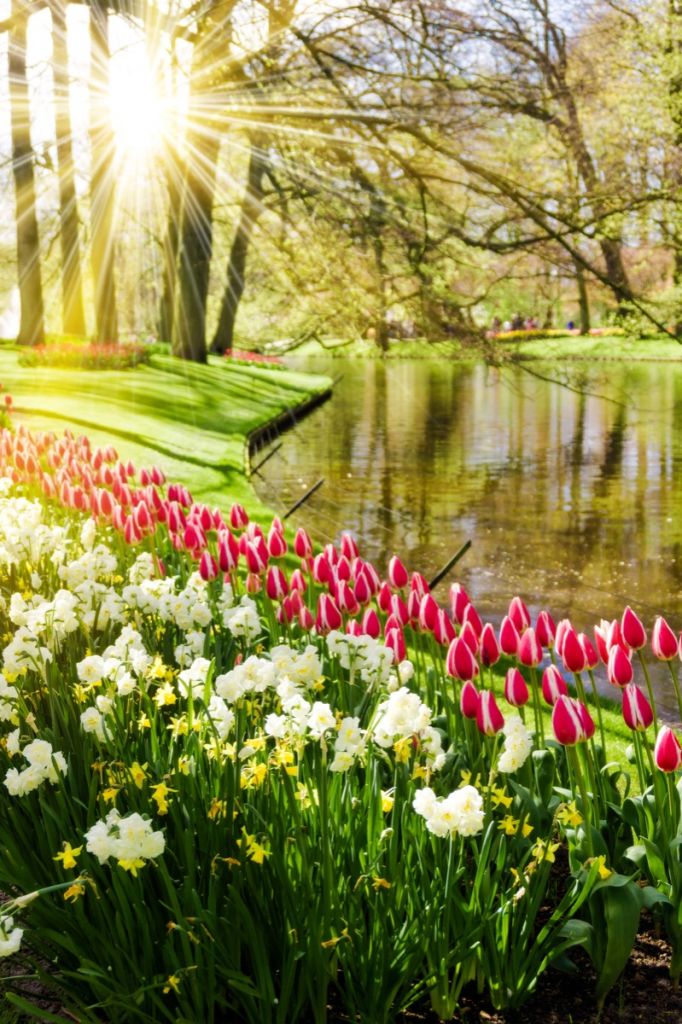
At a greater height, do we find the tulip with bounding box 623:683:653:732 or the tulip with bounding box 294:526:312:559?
the tulip with bounding box 294:526:312:559

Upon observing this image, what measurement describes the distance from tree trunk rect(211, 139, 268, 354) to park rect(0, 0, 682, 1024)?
2.78 meters

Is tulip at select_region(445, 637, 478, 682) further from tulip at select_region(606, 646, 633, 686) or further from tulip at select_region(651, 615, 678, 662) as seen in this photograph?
tulip at select_region(651, 615, 678, 662)

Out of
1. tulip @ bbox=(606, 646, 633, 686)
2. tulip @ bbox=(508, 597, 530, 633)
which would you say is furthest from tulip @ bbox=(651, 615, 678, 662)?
tulip @ bbox=(508, 597, 530, 633)

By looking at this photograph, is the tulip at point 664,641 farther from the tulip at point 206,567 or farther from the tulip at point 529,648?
the tulip at point 206,567

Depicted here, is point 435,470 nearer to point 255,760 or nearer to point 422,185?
point 422,185

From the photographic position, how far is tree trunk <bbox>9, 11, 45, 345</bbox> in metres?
24.9

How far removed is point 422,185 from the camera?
9.48 m

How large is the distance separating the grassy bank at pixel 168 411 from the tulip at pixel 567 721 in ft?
32.1

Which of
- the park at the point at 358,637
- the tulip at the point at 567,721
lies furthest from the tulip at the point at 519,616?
the tulip at the point at 567,721

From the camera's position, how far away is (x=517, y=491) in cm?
1580

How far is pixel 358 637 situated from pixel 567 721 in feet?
3.40

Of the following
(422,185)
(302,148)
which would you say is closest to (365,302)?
(422,185)

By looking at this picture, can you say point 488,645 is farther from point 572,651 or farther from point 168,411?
point 168,411

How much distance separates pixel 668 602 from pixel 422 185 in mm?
4327
